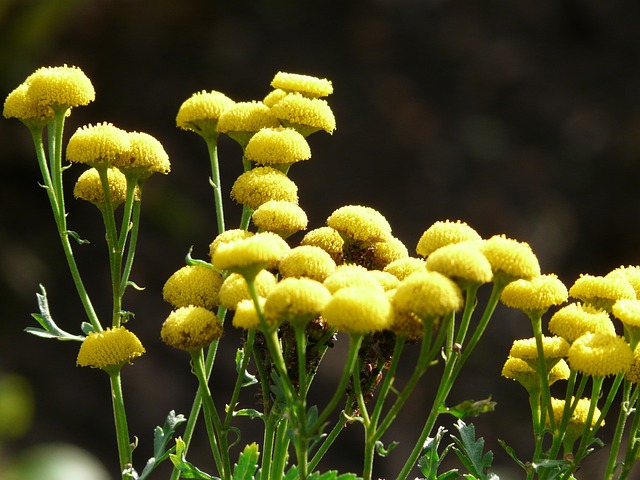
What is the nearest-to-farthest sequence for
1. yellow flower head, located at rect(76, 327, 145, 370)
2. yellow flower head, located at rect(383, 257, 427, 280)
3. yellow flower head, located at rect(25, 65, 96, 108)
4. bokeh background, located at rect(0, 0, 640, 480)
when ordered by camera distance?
yellow flower head, located at rect(383, 257, 427, 280)
yellow flower head, located at rect(76, 327, 145, 370)
yellow flower head, located at rect(25, 65, 96, 108)
bokeh background, located at rect(0, 0, 640, 480)

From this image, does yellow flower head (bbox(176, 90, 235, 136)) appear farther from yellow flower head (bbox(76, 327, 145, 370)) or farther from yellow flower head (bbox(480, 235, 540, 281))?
yellow flower head (bbox(480, 235, 540, 281))

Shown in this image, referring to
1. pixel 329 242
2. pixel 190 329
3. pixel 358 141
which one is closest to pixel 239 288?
pixel 190 329

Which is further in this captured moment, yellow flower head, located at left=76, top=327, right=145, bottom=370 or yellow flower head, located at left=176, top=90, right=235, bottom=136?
yellow flower head, located at left=176, top=90, right=235, bottom=136

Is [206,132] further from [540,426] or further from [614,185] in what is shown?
[614,185]

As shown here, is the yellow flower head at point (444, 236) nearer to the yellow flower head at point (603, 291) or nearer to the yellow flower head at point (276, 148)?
the yellow flower head at point (603, 291)

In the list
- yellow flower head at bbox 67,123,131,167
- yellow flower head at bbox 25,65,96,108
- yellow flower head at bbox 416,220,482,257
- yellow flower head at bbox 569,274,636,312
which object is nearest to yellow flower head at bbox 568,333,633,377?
yellow flower head at bbox 569,274,636,312

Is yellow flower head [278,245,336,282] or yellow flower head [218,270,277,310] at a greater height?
yellow flower head [278,245,336,282]

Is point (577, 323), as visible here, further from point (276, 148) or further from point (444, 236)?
point (276, 148)
